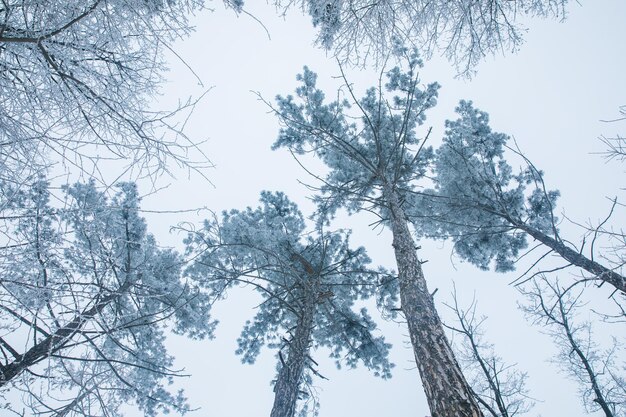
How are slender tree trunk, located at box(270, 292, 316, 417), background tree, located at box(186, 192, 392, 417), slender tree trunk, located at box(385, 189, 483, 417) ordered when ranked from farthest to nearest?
background tree, located at box(186, 192, 392, 417), slender tree trunk, located at box(270, 292, 316, 417), slender tree trunk, located at box(385, 189, 483, 417)

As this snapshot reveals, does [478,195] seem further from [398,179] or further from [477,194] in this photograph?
[398,179]

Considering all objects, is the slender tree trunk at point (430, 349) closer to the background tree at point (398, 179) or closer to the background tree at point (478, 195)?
the background tree at point (398, 179)

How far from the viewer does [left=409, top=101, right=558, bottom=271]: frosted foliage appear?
8.92m

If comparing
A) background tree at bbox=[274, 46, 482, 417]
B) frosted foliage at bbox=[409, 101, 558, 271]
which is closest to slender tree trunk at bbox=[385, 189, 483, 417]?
background tree at bbox=[274, 46, 482, 417]

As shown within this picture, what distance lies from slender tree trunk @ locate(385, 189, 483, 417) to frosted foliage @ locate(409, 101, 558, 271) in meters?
4.57

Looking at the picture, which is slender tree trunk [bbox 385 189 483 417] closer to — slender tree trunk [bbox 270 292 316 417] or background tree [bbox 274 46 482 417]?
background tree [bbox 274 46 482 417]

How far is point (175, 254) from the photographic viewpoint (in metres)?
9.21

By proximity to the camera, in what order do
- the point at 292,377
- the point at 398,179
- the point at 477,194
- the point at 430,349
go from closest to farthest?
the point at 430,349
the point at 292,377
the point at 398,179
the point at 477,194

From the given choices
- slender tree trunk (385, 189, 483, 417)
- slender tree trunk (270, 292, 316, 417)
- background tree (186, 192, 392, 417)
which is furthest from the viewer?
background tree (186, 192, 392, 417)

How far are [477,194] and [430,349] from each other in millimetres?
6970

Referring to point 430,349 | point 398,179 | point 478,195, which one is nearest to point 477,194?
point 478,195

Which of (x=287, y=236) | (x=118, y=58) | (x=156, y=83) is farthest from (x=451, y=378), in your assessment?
(x=287, y=236)

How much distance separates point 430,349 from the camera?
134 inches

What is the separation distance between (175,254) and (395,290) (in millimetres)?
6255
